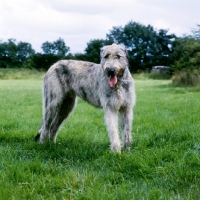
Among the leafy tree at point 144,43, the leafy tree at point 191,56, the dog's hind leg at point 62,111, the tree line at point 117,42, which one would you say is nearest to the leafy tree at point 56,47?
the tree line at point 117,42

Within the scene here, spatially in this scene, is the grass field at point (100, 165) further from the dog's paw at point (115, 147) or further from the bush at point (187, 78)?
the bush at point (187, 78)

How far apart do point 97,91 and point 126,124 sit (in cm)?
78

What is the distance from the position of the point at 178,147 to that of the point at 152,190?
5.52 feet

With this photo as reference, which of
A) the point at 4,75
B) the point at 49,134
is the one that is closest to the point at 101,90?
the point at 49,134

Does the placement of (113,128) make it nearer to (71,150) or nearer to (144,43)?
(71,150)

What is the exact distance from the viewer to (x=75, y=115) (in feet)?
29.3

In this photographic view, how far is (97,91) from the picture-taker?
19.8 ft

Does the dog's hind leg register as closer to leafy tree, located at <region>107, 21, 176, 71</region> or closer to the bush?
the bush

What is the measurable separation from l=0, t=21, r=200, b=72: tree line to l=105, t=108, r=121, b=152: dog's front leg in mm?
50461

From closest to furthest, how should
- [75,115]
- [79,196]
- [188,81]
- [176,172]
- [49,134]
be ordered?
[79,196], [176,172], [49,134], [75,115], [188,81]

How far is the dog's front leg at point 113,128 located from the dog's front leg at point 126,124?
25 cm

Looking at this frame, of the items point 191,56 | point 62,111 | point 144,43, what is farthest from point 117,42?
point 62,111

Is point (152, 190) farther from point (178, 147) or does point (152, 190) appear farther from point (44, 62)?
point (44, 62)

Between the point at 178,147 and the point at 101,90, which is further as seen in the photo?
the point at 101,90
